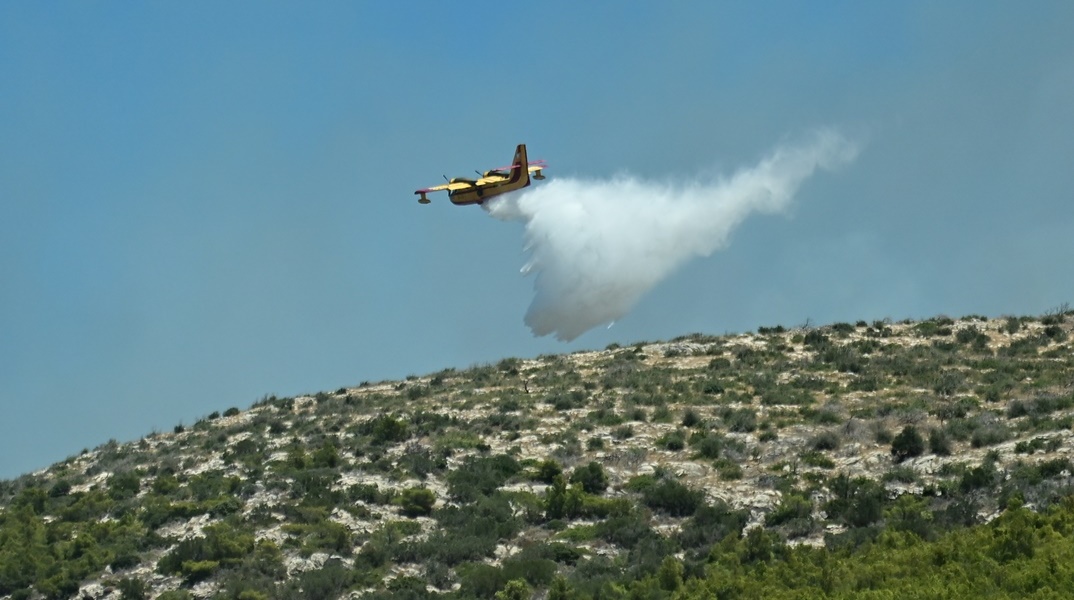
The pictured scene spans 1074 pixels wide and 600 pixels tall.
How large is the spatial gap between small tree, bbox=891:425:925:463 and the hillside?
4 cm

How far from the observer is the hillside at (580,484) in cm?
3612

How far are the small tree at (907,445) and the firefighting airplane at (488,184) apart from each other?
38.1 meters

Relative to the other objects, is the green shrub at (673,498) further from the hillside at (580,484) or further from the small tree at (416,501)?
the small tree at (416,501)

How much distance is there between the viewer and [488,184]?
7694 cm

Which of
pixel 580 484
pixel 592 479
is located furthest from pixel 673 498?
pixel 592 479

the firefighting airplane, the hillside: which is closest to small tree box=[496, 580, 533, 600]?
the hillside

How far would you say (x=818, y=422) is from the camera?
156ft

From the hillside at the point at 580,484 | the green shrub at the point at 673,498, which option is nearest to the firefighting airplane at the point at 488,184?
the hillside at the point at 580,484

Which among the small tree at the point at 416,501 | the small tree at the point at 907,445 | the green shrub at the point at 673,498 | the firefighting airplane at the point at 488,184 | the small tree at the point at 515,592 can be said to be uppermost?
the firefighting airplane at the point at 488,184

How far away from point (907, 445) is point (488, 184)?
38650mm

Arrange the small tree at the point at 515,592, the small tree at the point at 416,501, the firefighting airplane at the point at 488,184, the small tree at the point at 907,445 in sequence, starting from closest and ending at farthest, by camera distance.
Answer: the small tree at the point at 515,592, the small tree at the point at 416,501, the small tree at the point at 907,445, the firefighting airplane at the point at 488,184

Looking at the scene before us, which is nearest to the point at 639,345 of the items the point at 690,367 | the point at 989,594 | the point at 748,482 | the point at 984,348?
the point at 690,367

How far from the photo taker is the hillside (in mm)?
36125

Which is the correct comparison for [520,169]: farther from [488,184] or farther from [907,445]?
[907,445]
